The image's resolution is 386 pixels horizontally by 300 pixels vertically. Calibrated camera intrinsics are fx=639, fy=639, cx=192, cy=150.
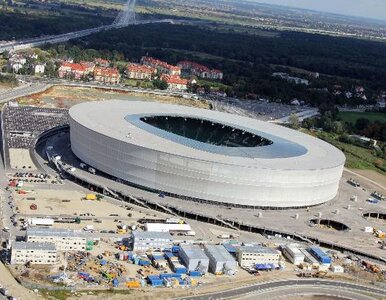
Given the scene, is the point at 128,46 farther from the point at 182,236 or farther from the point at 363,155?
the point at 182,236

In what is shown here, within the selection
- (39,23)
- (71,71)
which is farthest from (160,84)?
(39,23)

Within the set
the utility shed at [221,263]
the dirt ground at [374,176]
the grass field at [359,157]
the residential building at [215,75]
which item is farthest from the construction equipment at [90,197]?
the residential building at [215,75]

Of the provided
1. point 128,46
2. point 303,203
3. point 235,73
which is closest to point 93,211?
point 303,203

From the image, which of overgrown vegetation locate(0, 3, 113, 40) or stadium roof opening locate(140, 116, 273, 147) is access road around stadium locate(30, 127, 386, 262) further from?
overgrown vegetation locate(0, 3, 113, 40)

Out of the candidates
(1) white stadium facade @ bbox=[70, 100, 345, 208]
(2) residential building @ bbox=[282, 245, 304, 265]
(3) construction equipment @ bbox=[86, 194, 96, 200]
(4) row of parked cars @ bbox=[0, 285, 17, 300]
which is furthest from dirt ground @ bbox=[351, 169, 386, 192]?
(4) row of parked cars @ bbox=[0, 285, 17, 300]

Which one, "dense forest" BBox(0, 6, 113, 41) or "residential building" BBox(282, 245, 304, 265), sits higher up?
"dense forest" BBox(0, 6, 113, 41)

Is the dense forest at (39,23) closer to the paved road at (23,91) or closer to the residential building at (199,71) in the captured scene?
the residential building at (199,71)
